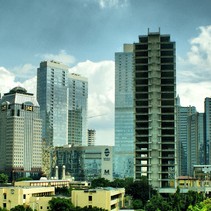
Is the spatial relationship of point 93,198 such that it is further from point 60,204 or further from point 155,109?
point 155,109

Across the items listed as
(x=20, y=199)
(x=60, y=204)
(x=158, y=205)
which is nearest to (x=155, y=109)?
(x=158, y=205)

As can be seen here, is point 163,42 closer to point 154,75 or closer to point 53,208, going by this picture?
point 154,75

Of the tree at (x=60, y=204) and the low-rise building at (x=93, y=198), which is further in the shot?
the low-rise building at (x=93, y=198)

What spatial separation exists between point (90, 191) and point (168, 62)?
5907 centimetres

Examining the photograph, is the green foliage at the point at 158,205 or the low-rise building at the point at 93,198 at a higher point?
the low-rise building at the point at 93,198

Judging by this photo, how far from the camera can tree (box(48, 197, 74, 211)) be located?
79.5 meters

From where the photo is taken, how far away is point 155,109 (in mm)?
129250

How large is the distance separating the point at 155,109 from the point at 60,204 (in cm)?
5600

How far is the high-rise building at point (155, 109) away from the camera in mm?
126562

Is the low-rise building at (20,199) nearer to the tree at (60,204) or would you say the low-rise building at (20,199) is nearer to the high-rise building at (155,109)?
the tree at (60,204)

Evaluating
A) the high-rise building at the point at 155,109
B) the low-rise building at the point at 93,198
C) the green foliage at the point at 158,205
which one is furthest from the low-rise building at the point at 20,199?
the high-rise building at the point at 155,109

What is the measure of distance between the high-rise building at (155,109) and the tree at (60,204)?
48.1 metres

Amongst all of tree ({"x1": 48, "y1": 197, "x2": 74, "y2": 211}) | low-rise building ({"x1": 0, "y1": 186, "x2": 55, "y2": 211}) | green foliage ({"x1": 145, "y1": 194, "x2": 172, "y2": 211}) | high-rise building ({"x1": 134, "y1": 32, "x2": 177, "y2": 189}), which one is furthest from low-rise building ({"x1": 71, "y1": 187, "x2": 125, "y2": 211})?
high-rise building ({"x1": 134, "y1": 32, "x2": 177, "y2": 189})

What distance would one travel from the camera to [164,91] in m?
131
